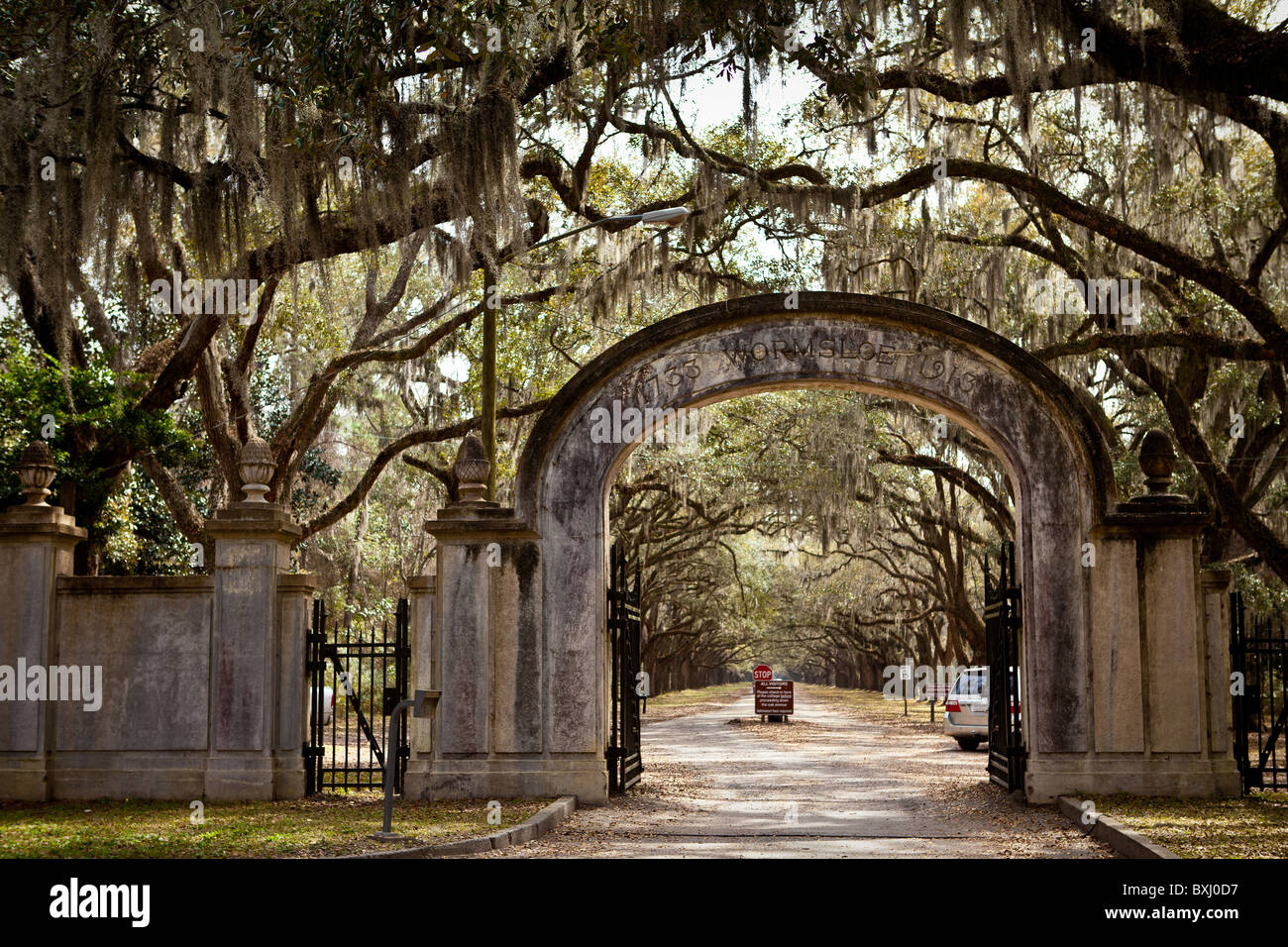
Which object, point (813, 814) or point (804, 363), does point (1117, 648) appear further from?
point (804, 363)

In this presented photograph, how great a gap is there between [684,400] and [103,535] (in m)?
7.34

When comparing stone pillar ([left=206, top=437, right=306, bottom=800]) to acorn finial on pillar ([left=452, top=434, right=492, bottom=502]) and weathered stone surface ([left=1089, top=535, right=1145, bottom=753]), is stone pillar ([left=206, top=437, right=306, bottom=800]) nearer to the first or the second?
acorn finial on pillar ([left=452, top=434, right=492, bottom=502])

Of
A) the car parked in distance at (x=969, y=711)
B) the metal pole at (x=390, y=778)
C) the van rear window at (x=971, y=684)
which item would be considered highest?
Answer: the metal pole at (x=390, y=778)

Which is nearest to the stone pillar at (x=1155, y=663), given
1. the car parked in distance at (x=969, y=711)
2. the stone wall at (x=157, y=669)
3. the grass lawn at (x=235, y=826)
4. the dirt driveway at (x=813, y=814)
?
the dirt driveway at (x=813, y=814)

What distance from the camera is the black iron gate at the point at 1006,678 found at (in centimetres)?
1394

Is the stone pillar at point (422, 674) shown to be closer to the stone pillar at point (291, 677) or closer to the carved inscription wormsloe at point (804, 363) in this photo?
the stone pillar at point (291, 677)

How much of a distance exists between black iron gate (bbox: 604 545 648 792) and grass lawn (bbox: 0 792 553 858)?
143 centimetres

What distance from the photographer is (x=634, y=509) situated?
117 feet

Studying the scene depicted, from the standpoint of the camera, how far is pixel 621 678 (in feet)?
47.5

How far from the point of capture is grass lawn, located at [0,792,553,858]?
31.6ft

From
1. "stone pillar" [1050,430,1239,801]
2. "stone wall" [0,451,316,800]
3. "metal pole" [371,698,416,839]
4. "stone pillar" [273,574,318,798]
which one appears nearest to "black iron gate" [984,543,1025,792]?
"stone pillar" [1050,430,1239,801]

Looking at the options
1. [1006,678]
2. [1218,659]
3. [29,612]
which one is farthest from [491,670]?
[1218,659]

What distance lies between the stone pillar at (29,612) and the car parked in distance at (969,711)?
17.0m

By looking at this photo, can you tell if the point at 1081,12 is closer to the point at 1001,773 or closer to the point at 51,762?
the point at 1001,773
